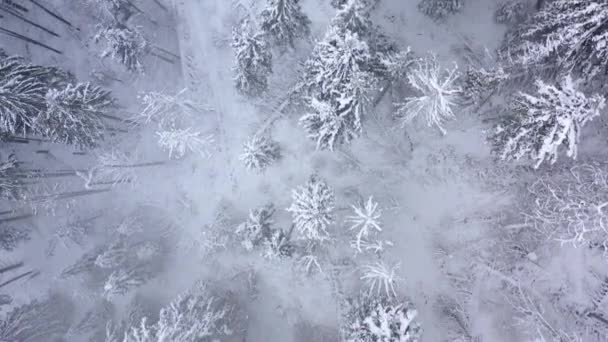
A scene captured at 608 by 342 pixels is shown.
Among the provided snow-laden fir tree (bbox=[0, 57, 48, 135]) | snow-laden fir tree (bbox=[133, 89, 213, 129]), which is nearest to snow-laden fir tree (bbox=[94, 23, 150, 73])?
snow-laden fir tree (bbox=[133, 89, 213, 129])

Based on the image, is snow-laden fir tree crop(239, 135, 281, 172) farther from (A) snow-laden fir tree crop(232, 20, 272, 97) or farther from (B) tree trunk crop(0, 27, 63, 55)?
(B) tree trunk crop(0, 27, 63, 55)

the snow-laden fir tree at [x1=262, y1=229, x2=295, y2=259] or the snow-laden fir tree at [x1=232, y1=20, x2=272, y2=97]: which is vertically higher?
the snow-laden fir tree at [x1=232, y1=20, x2=272, y2=97]

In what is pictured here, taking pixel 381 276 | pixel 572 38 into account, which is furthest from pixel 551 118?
pixel 381 276

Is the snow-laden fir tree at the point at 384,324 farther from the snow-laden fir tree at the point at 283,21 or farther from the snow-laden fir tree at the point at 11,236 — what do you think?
the snow-laden fir tree at the point at 11,236

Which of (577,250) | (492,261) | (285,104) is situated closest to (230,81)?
(285,104)

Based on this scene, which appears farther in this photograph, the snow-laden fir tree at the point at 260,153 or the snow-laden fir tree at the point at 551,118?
the snow-laden fir tree at the point at 260,153

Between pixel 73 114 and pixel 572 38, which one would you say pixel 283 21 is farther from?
pixel 572 38

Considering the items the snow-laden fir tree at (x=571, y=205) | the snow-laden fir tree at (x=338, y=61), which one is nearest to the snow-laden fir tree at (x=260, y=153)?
the snow-laden fir tree at (x=338, y=61)
